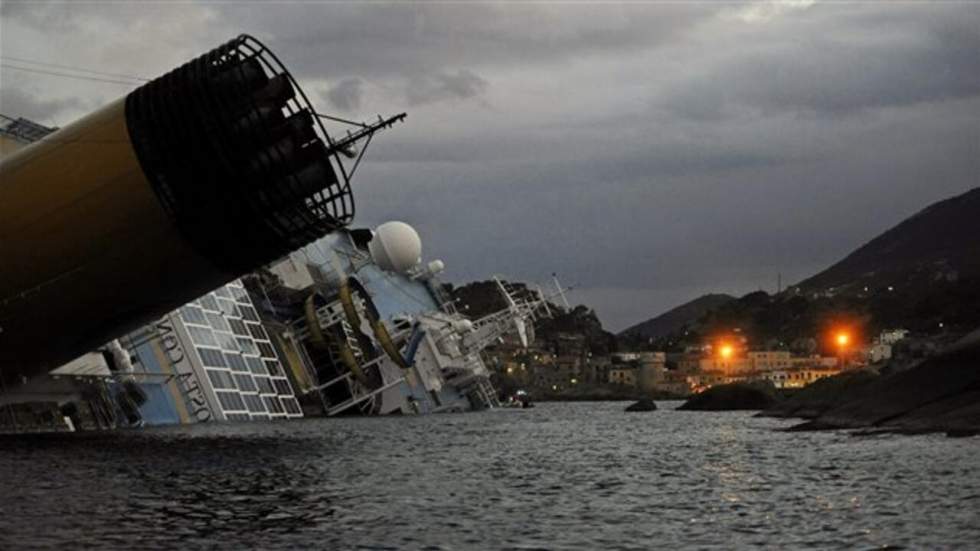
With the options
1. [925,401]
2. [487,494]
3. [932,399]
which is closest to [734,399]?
[925,401]

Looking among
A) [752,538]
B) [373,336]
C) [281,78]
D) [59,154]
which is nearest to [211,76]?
[281,78]

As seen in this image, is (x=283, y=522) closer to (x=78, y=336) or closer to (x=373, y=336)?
(x=78, y=336)

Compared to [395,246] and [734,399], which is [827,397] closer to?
[734,399]

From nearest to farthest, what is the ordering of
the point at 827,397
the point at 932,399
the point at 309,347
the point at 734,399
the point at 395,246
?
1. the point at 932,399
2. the point at 827,397
3. the point at 309,347
4. the point at 395,246
5. the point at 734,399

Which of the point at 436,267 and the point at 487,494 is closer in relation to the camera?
the point at 487,494

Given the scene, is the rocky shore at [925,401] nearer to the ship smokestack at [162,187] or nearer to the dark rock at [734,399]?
the ship smokestack at [162,187]

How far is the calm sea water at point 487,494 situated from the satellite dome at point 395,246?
6627 cm

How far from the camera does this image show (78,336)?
202 ft

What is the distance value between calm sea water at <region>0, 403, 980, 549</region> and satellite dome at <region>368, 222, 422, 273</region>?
66.3 meters

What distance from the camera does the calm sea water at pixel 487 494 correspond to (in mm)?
27281

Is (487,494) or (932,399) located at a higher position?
(487,494)

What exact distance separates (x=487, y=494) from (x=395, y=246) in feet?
300

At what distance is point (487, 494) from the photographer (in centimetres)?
3691

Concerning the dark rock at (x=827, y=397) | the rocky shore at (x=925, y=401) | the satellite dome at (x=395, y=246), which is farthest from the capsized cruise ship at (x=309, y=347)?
the rocky shore at (x=925, y=401)
